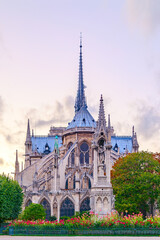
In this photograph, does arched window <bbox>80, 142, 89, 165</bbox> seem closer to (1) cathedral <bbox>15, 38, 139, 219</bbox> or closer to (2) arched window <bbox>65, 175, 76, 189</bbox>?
(1) cathedral <bbox>15, 38, 139, 219</bbox>

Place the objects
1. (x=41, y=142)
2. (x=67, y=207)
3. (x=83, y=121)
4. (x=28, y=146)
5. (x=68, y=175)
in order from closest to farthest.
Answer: (x=67, y=207) → (x=68, y=175) → (x=83, y=121) → (x=28, y=146) → (x=41, y=142)

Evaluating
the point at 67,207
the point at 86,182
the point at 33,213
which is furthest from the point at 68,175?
the point at 33,213

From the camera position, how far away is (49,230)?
31875 millimetres

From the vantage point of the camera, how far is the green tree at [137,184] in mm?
56500

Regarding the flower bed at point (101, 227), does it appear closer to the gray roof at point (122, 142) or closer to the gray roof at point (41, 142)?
the gray roof at point (122, 142)

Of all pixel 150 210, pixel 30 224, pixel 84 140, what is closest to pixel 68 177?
pixel 84 140

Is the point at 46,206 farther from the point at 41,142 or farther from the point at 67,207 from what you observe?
the point at 41,142

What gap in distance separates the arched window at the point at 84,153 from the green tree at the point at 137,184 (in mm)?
34805

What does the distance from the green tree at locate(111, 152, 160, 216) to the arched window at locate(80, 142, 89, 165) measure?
34805 mm

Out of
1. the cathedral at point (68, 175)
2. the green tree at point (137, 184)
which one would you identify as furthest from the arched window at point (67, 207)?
the green tree at point (137, 184)

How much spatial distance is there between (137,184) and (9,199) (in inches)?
619

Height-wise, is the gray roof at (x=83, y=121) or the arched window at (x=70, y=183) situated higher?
the gray roof at (x=83, y=121)

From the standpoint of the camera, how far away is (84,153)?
97.4m

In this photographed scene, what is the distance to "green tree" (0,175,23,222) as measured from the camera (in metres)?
52.7
